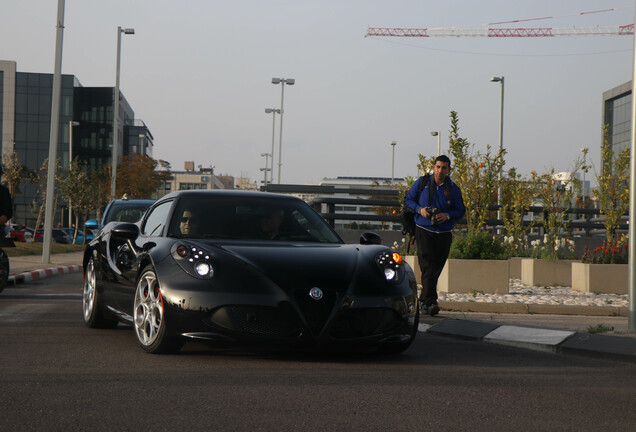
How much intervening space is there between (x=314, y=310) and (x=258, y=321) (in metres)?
0.39

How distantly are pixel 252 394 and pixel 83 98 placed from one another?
88.5m

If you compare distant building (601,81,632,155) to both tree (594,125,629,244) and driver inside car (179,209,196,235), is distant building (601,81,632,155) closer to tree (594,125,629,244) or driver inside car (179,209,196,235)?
tree (594,125,629,244)

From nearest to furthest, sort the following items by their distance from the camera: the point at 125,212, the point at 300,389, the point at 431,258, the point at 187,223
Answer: the point at 300,389 → the point at 187,223 → the point at 431,258 → the point at 125,212

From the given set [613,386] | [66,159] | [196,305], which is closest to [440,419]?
[613,386]

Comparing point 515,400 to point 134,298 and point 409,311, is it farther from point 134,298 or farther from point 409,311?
point 134,298

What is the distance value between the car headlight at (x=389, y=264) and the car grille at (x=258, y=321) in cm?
91

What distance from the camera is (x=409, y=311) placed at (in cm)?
665

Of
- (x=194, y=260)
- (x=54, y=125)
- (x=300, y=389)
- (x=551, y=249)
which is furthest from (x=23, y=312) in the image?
(x=54, y=125)

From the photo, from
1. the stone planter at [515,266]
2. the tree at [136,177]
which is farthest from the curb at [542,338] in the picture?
the tree at [136,177]

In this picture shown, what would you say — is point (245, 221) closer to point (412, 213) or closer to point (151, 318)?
point (151, 318)

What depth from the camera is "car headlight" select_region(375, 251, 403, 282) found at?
6.62 m

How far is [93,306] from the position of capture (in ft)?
27.4

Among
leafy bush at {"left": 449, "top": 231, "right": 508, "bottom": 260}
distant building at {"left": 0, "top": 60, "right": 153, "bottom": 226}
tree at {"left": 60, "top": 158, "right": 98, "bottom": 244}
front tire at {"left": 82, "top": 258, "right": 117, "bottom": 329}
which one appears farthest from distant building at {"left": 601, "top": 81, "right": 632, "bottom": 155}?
front tire at {"left": 82, "top": 258, "right": 117, "bottom": 329}

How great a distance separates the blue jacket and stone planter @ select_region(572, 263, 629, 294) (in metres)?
4.30
